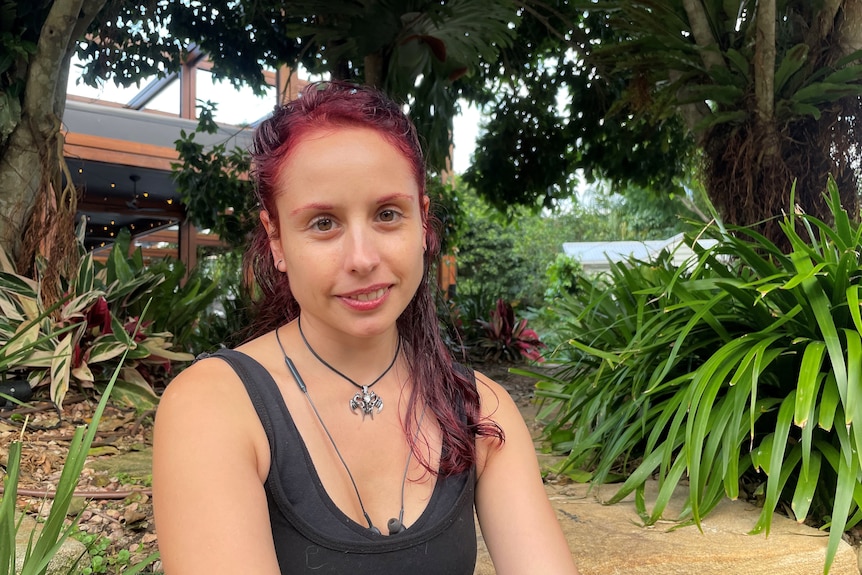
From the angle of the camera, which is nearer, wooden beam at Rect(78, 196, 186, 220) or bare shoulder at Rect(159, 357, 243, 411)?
bare shoulder at Rect(159, 357, 243, 411)

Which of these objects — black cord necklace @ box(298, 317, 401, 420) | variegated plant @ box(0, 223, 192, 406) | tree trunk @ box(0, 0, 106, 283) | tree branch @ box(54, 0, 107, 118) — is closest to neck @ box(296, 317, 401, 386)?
black cord necklace @ box(298, 317, 401, 420)

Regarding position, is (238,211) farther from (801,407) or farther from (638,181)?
(801,407)

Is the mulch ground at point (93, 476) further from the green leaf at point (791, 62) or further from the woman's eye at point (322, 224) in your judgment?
the green leaf at point (791, 62)

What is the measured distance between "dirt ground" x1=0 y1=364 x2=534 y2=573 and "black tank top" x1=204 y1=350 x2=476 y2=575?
0.61 m

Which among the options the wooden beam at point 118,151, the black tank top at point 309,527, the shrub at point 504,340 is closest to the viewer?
the black tank top at point 309,527

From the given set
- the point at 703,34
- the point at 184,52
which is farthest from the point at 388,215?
the point at 184,52

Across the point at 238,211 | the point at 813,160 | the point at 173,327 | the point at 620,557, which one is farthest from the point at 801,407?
the point at 238,211

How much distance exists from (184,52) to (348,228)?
517cm

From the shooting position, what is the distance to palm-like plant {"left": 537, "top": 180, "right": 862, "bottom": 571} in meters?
1.73

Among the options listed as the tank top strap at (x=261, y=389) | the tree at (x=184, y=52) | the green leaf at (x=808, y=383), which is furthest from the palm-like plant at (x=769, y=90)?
the tank top strap at (x=261, y=389)

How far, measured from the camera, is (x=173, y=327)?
4070 millimetres

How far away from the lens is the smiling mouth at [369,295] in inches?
40.1

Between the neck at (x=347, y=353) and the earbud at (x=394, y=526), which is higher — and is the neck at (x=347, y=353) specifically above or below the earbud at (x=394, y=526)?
above

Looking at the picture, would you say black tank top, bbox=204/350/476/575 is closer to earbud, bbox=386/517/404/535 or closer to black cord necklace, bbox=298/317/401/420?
earbud, bbox=386/517/404/535
